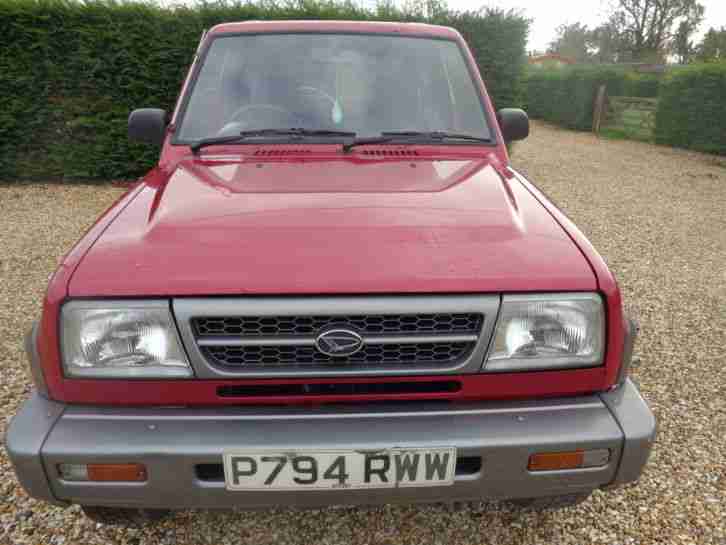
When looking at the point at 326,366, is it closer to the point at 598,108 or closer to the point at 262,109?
the point at 262,109

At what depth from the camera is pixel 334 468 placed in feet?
Result: 4.51

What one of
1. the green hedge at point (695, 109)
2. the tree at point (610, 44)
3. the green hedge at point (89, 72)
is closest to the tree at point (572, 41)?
Result: the tree at point (610, 44)

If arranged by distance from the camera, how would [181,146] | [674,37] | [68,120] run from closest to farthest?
[181,146], [68,120], [674,37]

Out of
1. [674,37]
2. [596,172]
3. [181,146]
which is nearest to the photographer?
[181,146]

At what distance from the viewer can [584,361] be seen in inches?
59.1

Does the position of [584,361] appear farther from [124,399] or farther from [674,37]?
[674,37]

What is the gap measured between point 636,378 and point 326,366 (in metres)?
2.49

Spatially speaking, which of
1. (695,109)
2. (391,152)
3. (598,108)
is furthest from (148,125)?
(598,108)

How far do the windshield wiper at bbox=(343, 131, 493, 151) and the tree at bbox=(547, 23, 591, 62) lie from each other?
174 feet

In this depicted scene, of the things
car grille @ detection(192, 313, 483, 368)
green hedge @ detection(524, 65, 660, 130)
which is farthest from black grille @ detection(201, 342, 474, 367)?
green hedge @ detection(524, 65, 660, 130)

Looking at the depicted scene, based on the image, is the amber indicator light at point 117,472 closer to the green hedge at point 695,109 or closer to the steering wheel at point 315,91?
the steering wheel at point 315,91

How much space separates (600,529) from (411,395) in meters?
1.17

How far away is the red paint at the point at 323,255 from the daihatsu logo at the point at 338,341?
11 centimetres

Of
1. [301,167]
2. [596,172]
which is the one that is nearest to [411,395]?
[301,167]
